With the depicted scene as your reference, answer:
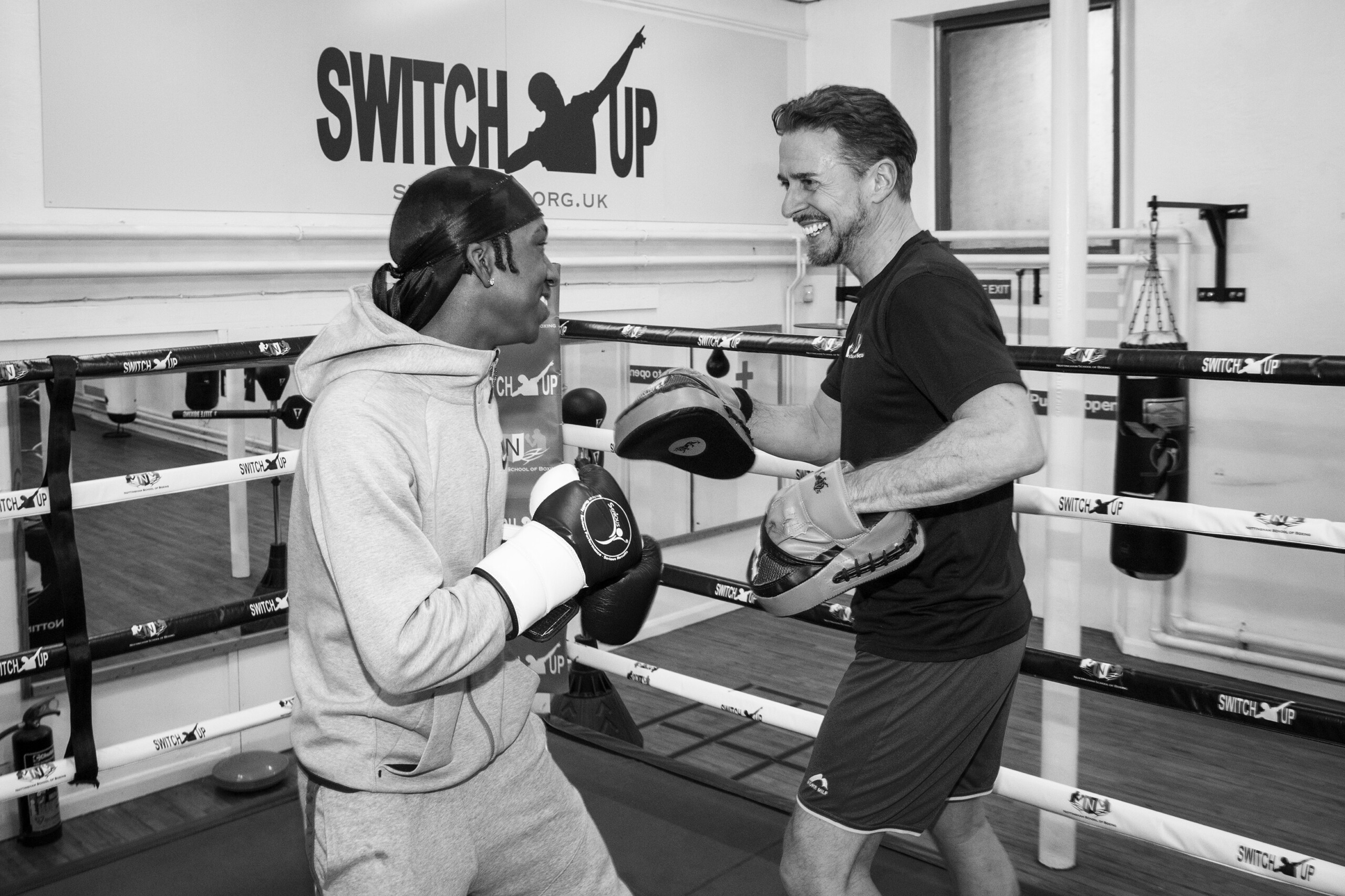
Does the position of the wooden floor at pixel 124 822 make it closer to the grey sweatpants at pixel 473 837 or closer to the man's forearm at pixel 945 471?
the grey sweatpants at pixel 473 837

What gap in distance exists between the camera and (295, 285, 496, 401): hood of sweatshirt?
1271 millimetres

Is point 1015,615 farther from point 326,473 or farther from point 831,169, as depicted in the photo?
point 326,473

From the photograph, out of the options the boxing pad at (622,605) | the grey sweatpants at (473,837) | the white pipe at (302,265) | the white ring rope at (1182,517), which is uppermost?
the white pipe at (302,265)

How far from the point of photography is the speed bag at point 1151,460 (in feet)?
11.8

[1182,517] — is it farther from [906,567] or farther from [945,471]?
[945,471]

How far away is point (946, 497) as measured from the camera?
1.35m

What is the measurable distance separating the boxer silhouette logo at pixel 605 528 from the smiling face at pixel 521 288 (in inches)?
8.2

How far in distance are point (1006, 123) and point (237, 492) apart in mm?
3444

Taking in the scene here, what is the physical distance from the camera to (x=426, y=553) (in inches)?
46.5

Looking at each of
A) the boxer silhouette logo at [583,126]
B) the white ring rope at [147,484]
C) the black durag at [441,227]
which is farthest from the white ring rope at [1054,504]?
the boxer silhouette logo at [583,126]

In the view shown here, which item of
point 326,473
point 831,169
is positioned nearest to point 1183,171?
point 831,169

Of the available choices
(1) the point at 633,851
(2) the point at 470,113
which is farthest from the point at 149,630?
(2) the point at 470,113

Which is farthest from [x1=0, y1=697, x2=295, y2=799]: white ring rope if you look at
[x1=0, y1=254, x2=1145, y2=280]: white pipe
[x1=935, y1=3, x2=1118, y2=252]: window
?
[x1=935, y1=3, x2=1118, y2=252]: window

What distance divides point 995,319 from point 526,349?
1849 mm
